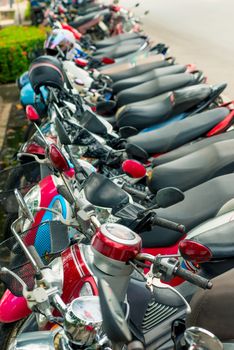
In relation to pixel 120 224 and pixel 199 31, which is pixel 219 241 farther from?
pixel 199 31

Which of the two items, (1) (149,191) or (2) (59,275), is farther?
(1) (149,191)

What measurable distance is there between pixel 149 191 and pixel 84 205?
1545mm

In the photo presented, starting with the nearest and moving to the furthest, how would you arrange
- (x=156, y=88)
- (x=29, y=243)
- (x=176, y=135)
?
(x=29, y=243) → (x=176, y=135) → (x=156, y=88)

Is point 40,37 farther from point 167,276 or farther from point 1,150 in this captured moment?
point 167,276

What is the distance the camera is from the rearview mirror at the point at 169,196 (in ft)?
6.66

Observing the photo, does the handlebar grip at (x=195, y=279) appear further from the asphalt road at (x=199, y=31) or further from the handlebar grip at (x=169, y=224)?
the asphalt road at (x=199, y=31)

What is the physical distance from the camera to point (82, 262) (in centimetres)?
207

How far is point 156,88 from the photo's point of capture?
17.8 ft

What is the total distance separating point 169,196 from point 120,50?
6047mm

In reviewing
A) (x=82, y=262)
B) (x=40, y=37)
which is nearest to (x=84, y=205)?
(x=82, y=262)

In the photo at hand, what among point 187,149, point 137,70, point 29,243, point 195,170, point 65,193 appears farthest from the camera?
point 137,70

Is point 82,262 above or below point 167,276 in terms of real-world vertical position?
below

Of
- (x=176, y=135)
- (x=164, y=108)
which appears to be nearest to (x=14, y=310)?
(x=176, y=135)

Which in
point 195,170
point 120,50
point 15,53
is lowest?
point 15,53
